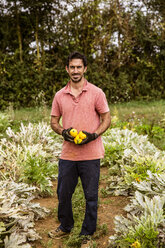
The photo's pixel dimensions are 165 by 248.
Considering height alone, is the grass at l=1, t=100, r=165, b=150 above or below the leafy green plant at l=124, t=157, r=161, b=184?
above

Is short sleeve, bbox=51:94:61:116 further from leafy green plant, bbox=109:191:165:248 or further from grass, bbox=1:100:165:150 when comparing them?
grass, bbox=1:100:165:150

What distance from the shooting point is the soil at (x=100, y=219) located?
313 centimetres

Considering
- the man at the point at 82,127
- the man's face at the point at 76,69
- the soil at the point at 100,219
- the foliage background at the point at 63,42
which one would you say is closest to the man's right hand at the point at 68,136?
the man at the point at 82,127

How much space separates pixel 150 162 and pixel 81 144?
5.46ft

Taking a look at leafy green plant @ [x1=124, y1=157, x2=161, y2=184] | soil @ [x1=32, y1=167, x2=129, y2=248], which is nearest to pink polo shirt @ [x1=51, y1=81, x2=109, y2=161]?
soil @ [x1=32, y1=167, x2=129, y2=248]

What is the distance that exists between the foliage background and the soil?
7116 mm

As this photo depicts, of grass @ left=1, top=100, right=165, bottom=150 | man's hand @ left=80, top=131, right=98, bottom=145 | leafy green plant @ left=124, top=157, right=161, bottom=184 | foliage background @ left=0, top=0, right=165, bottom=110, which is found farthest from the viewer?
foliage background @ left=0, top=0, right=165, bottom=110

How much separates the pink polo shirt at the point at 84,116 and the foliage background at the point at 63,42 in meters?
7.93

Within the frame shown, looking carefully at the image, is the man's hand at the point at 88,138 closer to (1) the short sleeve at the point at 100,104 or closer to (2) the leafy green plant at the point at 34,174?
(1) the short sleeve at the point at 100,104

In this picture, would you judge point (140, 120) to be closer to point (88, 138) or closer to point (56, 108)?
point (56, 108)

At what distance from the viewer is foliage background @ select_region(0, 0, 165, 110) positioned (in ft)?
37.1

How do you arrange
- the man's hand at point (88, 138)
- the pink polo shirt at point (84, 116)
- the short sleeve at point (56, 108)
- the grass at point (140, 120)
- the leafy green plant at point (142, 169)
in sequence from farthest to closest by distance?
the grass at point (140, 120)
the leafy green plant at point (142, 169)
the short sleeve at point (56, 108)
the pink polo shirt at point (84, 116)
the man's hand at point (88, 138)

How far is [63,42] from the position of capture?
11.6m

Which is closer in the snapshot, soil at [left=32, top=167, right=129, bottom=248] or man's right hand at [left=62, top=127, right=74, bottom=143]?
man's right hand at [left=62, top=127, right=74, bottom=143]
